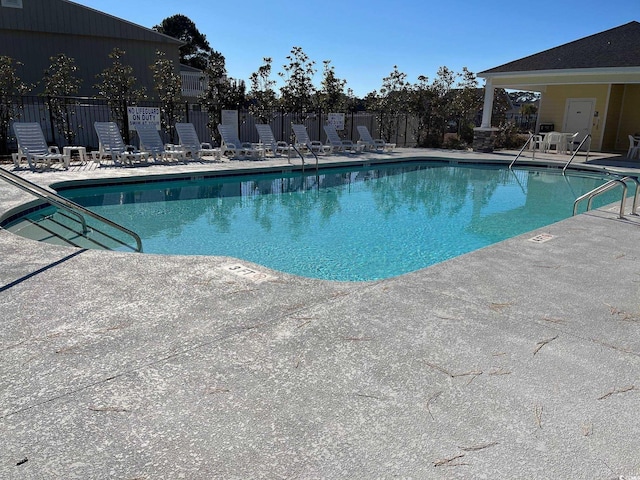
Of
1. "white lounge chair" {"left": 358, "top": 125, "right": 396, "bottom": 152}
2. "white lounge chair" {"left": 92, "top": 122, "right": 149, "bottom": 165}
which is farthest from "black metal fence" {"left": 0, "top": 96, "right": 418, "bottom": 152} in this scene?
"white lounge chair" {"left": 92, "top": 122, "right": 149, "bottom": 165}

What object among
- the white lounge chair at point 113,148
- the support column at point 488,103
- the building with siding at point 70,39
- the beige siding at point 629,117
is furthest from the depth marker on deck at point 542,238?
the building with siding at point 70,39

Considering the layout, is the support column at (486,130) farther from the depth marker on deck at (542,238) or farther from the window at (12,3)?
the window at (12,3)

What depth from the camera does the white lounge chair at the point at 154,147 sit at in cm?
1297

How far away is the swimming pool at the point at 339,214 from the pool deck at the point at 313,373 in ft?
7.39

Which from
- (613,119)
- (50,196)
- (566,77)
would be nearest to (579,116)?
(613,119)

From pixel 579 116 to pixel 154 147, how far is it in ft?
55.5

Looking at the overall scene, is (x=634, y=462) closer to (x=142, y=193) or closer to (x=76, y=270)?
(x=76, y=270)

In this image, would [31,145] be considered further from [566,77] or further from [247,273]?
[566,77]

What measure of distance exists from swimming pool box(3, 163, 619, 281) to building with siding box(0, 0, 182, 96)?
11.8 metres

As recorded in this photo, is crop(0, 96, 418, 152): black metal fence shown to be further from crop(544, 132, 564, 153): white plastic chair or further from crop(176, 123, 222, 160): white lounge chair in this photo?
crop(544, 132, 564, 153): white plastic chair

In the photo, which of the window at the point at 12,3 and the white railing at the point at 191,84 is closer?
the window at the point at 12,3

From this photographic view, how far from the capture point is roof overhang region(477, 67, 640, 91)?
605 inches

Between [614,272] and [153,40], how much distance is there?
21395 mm

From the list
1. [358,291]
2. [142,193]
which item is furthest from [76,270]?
[142,193]
